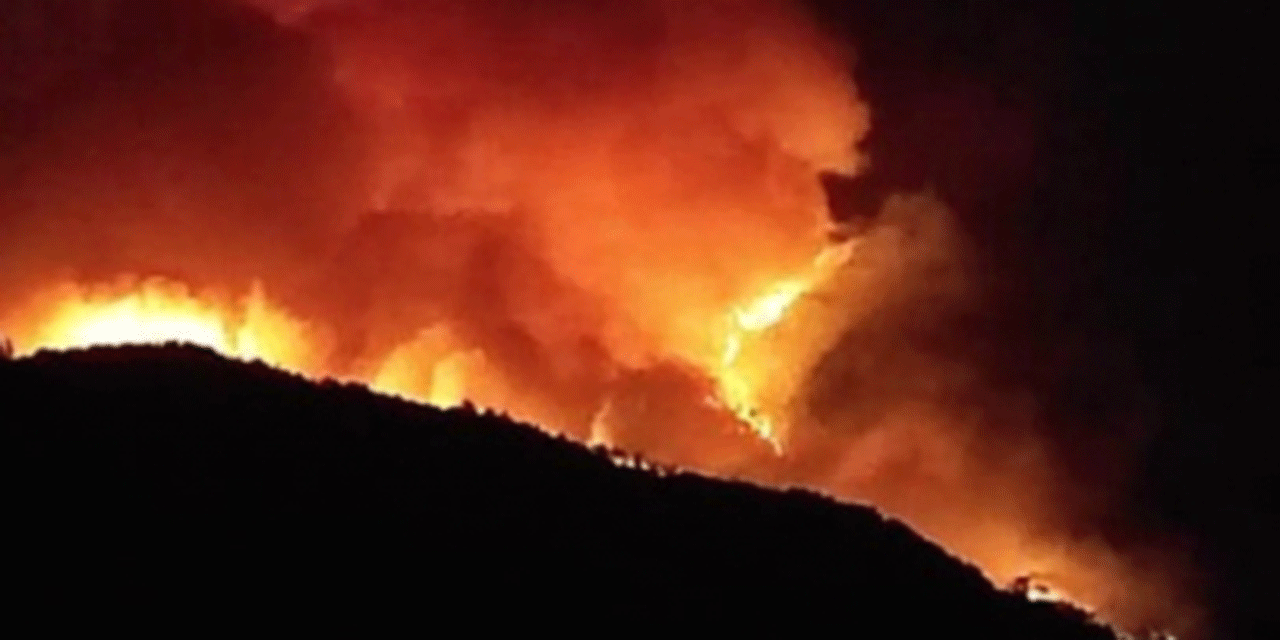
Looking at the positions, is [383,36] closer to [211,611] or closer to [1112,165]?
[1112,165]

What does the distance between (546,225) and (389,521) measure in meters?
31.6

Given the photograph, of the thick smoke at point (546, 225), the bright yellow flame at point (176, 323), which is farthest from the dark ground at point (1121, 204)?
the bright yellow flame at point (176, 323)

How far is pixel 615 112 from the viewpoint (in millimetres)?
63969

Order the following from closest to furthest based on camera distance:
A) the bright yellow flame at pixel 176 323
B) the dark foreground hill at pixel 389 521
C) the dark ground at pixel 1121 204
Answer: the dark foreground hill at pixel 389 521
the bright yellow flame at pixel 176 323
the dark ground at pixel 1121 204

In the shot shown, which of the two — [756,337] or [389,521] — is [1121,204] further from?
[389,521]

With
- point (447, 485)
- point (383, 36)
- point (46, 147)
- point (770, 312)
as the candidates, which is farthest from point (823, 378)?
point (447, 485)

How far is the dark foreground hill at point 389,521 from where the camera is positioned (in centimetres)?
Result: 2870

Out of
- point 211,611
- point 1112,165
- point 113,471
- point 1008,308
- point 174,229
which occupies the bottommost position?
point 211,611

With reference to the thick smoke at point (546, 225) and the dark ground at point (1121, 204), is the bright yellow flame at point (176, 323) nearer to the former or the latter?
the thick smoke at point (546, 225)

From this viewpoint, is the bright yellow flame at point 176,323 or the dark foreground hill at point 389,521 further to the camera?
the bright yellow flame at point 176,323

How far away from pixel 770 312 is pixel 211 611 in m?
34.2

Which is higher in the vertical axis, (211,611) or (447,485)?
(447,485)

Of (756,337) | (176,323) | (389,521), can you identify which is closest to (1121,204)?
(756,337)

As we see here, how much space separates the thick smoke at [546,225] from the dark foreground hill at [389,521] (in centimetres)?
2141
